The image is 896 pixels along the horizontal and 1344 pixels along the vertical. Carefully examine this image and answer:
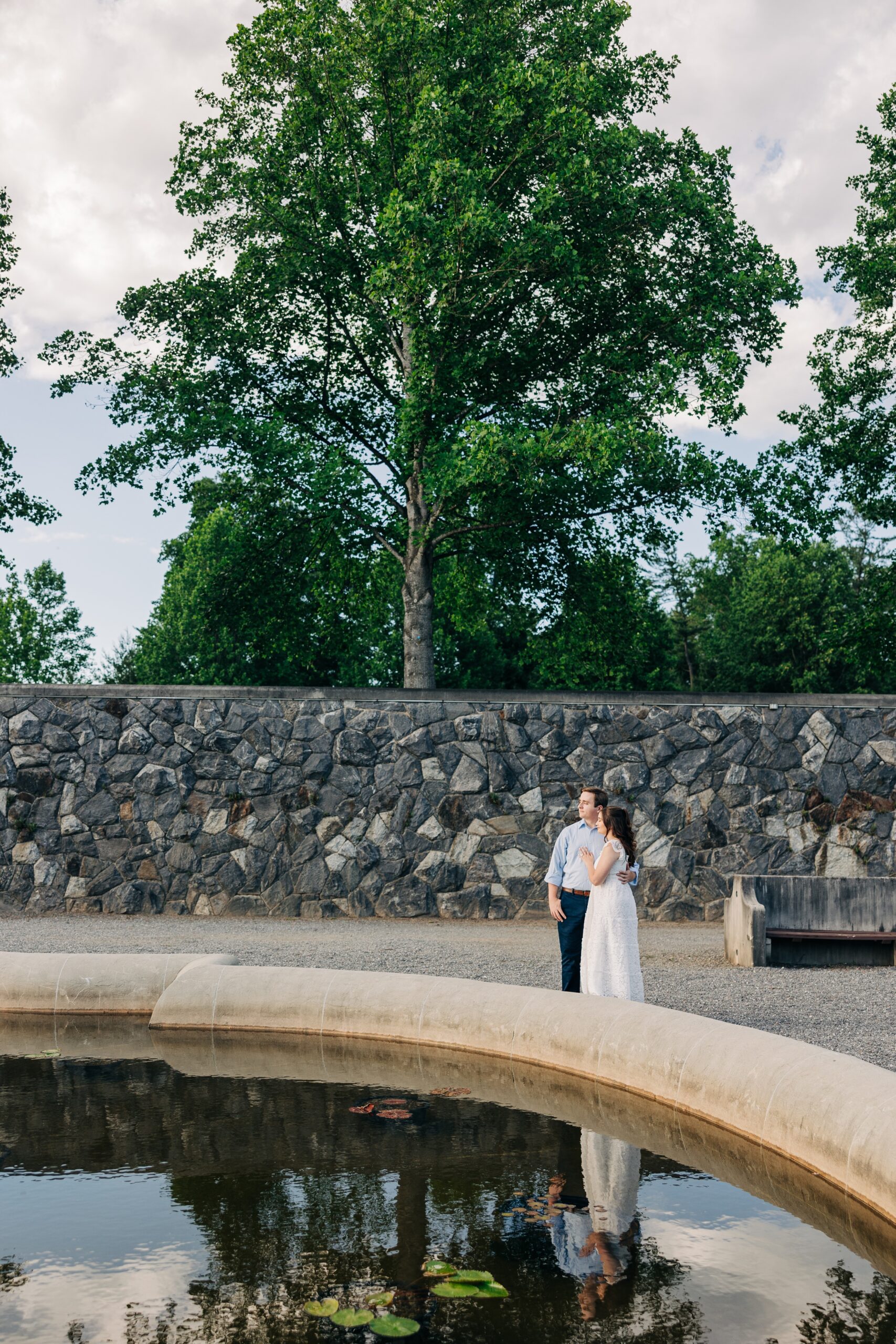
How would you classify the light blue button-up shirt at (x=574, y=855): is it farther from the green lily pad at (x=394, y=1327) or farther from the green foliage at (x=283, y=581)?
the green foliage at (x=283, y=581)

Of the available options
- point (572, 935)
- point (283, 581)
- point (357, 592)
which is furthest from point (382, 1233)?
point (357, 592)

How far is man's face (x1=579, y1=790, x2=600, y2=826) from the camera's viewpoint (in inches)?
322

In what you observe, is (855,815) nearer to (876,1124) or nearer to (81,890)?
(81,890)

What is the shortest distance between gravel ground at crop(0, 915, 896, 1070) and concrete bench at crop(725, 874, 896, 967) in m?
0.42

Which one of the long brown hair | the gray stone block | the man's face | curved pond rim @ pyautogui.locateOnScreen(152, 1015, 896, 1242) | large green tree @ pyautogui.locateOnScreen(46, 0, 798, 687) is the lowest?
curved pond rim @ pyautogui.locateOnScreen(152, 1015, 896, 1242)

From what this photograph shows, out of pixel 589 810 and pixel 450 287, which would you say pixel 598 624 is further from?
pixel 589 810

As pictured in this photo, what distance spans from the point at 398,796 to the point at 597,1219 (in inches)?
461

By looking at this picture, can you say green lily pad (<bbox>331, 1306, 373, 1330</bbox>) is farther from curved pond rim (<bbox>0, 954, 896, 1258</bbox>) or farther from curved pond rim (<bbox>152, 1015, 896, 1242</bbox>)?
curved pond rim (<bbox>0, 954, 896, 1258</bbox>)

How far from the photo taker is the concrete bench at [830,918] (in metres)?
12.1

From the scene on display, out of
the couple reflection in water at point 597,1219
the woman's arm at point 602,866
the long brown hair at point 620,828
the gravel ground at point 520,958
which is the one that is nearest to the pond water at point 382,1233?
the couple reflection in water at point 597,1219

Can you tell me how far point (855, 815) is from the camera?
16766mm

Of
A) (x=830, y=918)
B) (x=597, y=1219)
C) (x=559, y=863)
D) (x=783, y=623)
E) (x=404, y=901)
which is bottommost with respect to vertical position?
(x=597, y=1219)

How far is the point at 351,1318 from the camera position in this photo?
3820 millimetres

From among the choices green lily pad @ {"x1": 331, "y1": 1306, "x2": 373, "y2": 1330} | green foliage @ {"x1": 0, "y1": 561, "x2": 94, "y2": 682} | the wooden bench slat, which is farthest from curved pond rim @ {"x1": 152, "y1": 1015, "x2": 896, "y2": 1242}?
green foliage @ {"x1": 0, "y1": 561, "x2": 94, "y2": 682}
